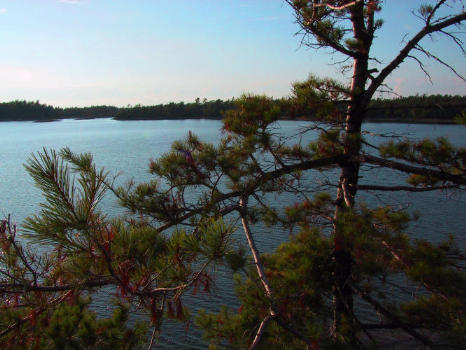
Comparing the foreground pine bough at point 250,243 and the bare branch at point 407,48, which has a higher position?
the bare branch at point 407,48

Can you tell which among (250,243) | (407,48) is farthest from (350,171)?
(250,243)

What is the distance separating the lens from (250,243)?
2.47 meters

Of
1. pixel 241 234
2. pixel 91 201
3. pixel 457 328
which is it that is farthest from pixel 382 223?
pixel 241 234

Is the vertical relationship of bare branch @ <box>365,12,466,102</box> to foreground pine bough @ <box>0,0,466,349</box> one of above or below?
above

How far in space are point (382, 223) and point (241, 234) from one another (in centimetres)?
495

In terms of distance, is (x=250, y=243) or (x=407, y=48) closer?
(x=250, y=243)

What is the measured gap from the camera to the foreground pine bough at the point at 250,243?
161cm

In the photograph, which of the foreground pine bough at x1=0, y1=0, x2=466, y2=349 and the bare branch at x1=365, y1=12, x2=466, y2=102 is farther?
the bare branch at x1=365, y1=12, x2=466, y2=102

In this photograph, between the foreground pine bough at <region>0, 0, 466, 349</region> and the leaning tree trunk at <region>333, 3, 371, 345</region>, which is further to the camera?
the leaning tree trunk at <region>333, 3, 371, 345</region>

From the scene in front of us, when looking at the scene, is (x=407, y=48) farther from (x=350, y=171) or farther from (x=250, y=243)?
(x=250, y=243)

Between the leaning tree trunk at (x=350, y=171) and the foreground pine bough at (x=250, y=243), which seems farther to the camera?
the leaning tree trunk at (x=350, y=171)

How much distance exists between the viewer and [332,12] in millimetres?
3301

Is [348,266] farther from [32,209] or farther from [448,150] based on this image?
[32,209]

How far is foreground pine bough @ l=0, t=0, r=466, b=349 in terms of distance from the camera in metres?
1.61
